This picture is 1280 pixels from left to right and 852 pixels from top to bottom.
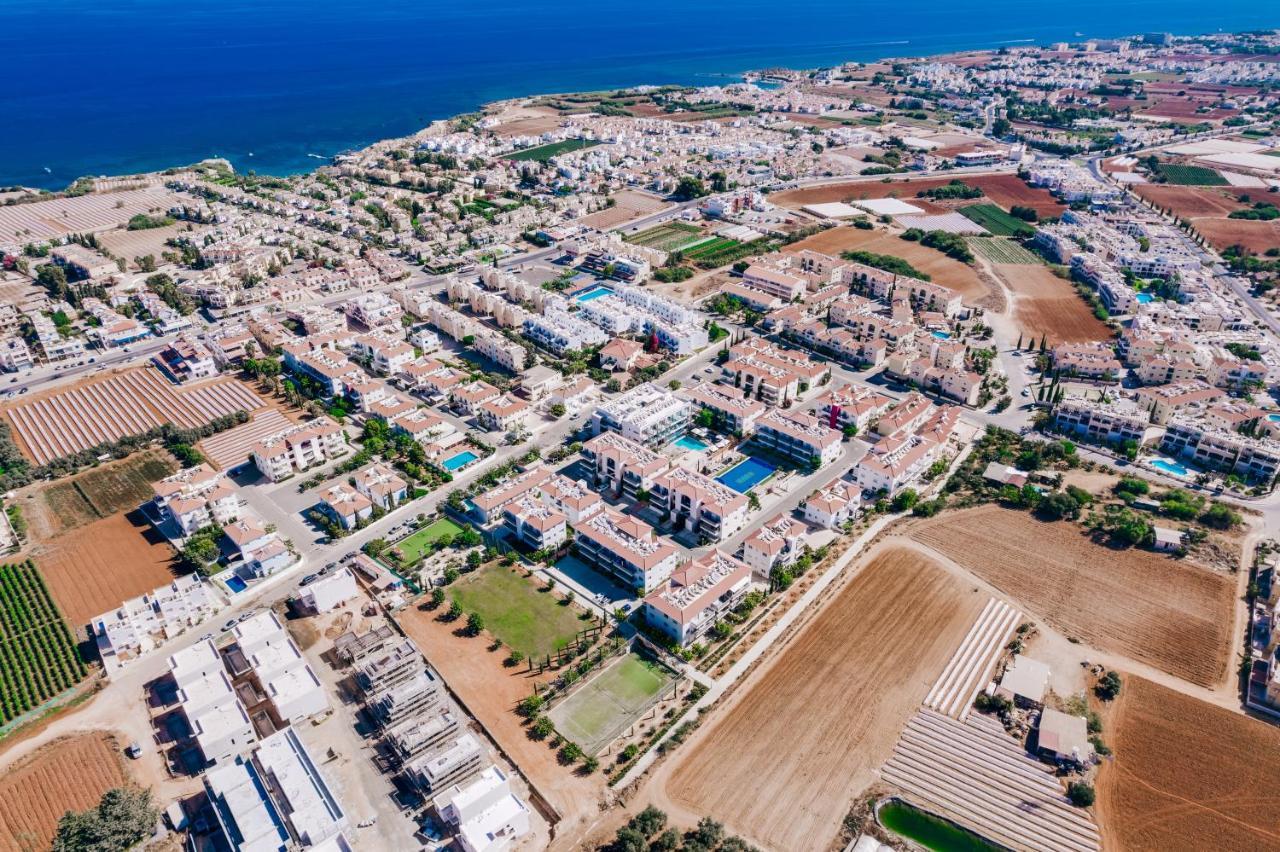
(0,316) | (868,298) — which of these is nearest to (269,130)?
(0,316)

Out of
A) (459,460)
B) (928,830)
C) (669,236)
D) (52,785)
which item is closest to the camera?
(928,830)

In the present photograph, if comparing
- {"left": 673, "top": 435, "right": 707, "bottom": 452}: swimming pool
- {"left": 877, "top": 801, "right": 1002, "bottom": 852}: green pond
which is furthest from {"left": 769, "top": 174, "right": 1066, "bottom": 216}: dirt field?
{"left": 877, "top": 801, "right": 1002, "bottom": 852}: green pond

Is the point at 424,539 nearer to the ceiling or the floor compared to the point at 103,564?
nearer to the floor

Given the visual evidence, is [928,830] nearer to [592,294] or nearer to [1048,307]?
[592,294]

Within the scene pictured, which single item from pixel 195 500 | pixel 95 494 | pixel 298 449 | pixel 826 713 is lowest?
pixel 826 713

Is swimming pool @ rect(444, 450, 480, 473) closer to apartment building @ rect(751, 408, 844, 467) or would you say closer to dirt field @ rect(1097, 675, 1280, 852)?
apartment building @ rect(751, 408, 844, 467)

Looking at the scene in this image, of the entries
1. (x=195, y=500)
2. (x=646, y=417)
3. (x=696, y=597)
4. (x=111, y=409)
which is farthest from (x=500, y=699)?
(x=111, y=409)

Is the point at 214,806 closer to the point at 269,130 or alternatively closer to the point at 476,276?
the point at 476,276

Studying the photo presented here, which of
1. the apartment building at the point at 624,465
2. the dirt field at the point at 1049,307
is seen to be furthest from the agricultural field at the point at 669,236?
the apartment building at the point at 624,465
